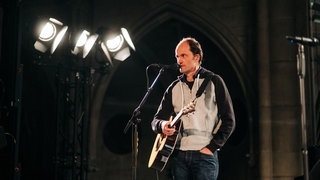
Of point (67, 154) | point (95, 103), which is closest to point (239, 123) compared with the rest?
point (95, 103)

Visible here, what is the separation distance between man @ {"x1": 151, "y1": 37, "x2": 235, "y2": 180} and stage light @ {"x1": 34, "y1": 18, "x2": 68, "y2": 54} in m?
3.95

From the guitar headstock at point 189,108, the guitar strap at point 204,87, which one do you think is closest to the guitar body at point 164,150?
the guitar headstock at point 189,108

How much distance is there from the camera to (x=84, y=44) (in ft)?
25.3

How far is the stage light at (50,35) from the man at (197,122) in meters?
3.95

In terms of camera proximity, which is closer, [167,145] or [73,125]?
[167,145]

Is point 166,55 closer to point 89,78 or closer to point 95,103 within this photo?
point 95,103

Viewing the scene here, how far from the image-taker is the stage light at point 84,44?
764 cm

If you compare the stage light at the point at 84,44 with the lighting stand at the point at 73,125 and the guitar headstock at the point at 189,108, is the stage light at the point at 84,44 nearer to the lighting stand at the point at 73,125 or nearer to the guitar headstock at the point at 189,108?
the lighting stand at the point at 73,125

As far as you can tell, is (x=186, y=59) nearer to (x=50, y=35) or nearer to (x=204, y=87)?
(x=204, y=87)

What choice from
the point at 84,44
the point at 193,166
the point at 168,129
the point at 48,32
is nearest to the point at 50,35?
the point at 48,32

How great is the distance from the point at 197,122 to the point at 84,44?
4.40m

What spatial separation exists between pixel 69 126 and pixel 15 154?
4.22 metres

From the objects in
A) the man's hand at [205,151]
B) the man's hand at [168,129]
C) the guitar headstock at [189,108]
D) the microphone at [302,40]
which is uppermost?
the microphone at [302,40]

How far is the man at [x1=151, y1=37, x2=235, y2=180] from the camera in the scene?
11.8 feet
